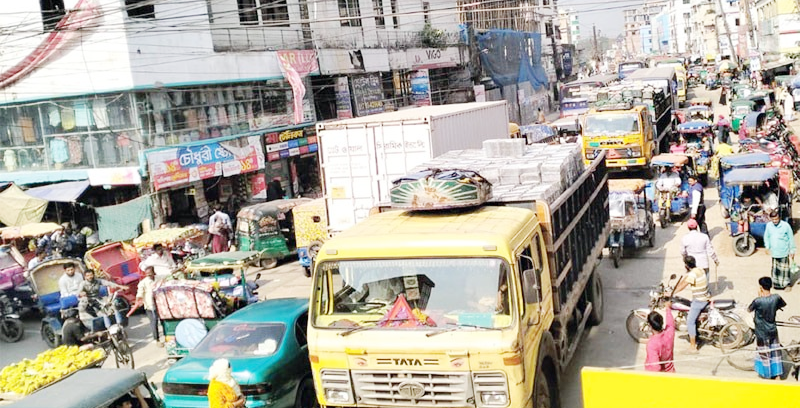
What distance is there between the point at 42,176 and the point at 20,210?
3.41 meters

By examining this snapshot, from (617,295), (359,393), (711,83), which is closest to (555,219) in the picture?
(359,393)

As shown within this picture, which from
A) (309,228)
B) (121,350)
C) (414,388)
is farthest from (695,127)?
(414,388)

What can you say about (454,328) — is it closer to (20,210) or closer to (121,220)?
(121,220)

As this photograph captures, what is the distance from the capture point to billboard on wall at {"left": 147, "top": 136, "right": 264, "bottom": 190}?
23.3 metres

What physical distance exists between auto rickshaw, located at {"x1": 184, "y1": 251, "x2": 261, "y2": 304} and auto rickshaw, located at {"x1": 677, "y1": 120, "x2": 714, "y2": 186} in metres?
15.7

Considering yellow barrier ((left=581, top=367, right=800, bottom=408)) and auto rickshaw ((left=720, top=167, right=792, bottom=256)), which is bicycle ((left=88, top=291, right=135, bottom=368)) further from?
auto rickshaw ((left=720, top=167, right=792, bottom=256))

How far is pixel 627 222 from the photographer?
1717 cm

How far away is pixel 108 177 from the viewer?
23703mm

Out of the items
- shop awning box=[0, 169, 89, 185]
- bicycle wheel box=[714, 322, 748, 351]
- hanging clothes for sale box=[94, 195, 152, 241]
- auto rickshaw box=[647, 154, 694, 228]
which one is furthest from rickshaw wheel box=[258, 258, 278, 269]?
bicycle wheel box=[714, 322, 748, 351]

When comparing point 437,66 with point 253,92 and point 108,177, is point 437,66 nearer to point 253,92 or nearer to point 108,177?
point 253,92

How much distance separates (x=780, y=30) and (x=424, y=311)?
56476mm

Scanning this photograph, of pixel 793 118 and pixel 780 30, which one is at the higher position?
pixel 780 30

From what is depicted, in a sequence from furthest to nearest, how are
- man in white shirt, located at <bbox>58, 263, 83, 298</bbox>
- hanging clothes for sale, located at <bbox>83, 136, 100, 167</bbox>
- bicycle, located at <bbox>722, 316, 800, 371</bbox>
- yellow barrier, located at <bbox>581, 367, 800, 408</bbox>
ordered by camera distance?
1. hanging clothes for sale, located at <bbox>83, 136, 100, 167</bbox>
2. man in white shirt, located at <bbox>58, 263, 83, 298</bbox>
3. bicycle, located at <bbox>722, 316, 800, 371</bbox>
4. yellow barrier, located at <bbox>581, 367, 800, 408</bbox>

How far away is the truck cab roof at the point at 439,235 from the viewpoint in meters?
7.46
